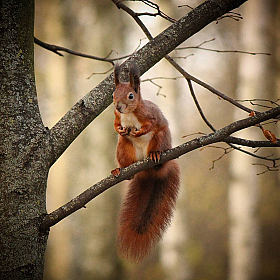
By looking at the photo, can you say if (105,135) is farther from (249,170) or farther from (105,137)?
(249,170)

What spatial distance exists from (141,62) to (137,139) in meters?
0.50

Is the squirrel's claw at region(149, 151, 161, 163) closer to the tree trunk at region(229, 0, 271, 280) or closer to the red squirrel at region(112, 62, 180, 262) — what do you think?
the red squirrel at region(112, 62, 180, 262)

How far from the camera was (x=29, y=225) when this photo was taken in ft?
3.82

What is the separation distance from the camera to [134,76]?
1.37m

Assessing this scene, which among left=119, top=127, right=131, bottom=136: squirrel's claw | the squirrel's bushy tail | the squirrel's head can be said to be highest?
the squirrel's head

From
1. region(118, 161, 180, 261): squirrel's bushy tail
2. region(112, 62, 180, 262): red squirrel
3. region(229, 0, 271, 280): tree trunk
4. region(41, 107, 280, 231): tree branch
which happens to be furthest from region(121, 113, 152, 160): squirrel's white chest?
region(229, 0, 271, 280): tree trunk

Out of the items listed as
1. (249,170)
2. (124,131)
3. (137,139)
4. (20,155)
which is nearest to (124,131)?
(124,131)

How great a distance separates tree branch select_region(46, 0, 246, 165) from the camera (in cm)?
126

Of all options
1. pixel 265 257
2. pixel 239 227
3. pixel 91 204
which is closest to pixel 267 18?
pixel 239 227

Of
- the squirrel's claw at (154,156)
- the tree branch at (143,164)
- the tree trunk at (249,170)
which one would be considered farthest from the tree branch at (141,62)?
the tree trunk at (249,170)

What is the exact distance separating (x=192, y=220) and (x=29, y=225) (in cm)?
558

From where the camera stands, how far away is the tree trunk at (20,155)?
3.75 ft

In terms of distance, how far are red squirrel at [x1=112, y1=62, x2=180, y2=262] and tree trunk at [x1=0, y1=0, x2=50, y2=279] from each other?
1.14 ft

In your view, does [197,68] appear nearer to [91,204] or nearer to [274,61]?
[274,61]
